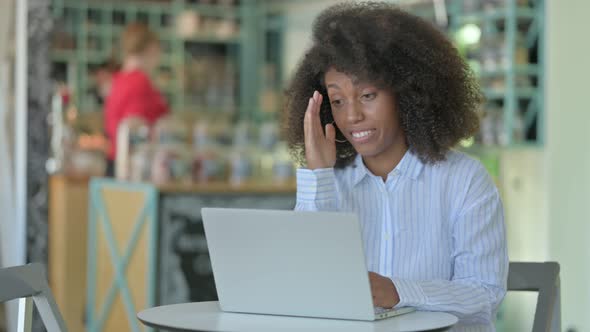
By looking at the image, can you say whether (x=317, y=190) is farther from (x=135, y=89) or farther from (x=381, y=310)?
(x=135, y=89)

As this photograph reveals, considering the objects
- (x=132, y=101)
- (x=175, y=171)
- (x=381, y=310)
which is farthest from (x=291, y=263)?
(x=132, y=101)

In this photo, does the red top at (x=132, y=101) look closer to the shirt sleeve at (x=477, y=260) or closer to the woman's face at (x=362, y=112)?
the woman's face at (x=362, y=112)

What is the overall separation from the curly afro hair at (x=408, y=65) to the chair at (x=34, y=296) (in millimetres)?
766

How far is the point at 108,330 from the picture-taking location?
512 cm

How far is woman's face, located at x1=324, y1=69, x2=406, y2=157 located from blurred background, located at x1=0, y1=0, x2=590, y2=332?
2485 mm

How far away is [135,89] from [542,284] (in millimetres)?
3754

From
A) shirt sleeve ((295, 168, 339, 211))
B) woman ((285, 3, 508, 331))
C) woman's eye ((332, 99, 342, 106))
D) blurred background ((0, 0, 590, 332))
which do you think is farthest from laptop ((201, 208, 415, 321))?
blurred background ((0, 0, 590, 332))

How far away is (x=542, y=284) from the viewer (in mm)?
2332

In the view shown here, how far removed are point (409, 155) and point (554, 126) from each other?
301 cm

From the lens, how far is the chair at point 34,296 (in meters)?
2.15

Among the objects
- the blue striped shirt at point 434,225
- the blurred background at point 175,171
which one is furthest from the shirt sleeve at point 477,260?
the blurred background at point 175,171

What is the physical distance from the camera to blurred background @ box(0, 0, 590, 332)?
4766mm

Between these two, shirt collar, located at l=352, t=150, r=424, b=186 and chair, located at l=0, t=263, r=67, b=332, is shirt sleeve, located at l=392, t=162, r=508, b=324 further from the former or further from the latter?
chair, located at l=0, t=263, r=67, b=332

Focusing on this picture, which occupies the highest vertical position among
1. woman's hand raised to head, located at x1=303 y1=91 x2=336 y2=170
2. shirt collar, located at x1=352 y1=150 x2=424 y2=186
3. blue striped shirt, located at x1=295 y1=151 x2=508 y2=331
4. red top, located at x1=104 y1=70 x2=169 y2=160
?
red top, located at x1=104 y1=70 x2=169 y2=160
